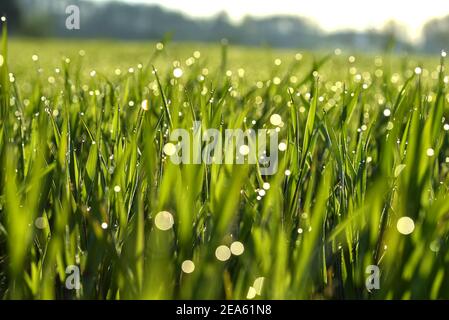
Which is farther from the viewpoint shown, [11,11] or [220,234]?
[11,11]

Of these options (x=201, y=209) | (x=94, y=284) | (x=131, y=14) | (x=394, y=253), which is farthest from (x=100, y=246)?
(x=131, y=14)

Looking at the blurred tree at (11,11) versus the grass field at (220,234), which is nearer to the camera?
the grass field at (220,234)

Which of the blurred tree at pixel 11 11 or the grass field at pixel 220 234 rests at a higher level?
the blurred tree at pixel 11 11

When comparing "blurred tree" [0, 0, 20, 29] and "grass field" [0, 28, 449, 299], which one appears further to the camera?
"blurred tree" [0, 0, 20, 29]

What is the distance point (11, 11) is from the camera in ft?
120

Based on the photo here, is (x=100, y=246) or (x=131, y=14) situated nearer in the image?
(x=100, y=246)

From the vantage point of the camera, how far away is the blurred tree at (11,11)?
3559cm

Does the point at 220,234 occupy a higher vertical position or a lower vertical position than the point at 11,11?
lower

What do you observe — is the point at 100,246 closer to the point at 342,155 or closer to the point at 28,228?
the point at 28,228

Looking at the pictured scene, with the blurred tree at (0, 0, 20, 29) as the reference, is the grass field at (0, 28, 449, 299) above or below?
below

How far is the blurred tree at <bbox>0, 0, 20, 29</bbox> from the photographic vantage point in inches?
1401

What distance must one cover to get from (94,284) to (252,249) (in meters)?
0.21

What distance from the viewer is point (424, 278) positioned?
62 cm
